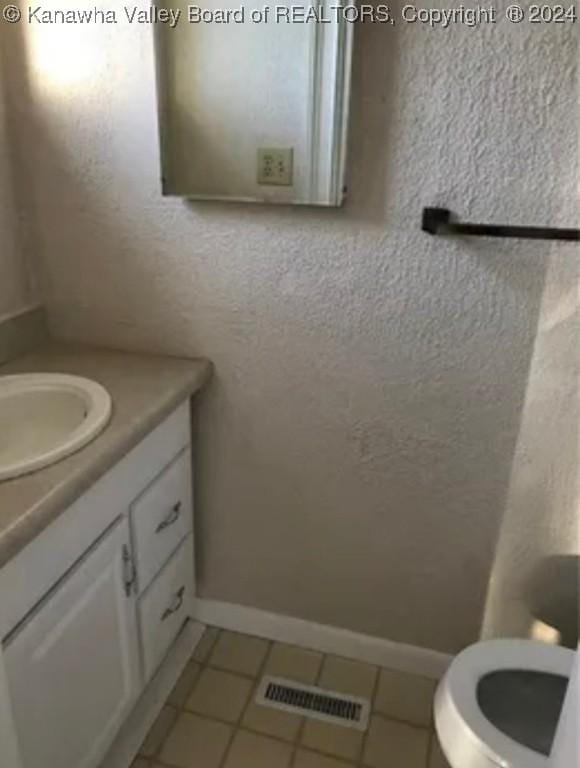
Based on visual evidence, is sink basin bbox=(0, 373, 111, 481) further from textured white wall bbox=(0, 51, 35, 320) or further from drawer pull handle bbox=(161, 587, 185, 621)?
drawer pull handle bbox=(161, 587, 185, 621)

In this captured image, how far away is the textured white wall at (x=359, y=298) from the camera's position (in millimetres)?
1161

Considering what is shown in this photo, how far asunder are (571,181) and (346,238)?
0.44 metres

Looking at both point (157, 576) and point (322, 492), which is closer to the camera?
point (157, 576)

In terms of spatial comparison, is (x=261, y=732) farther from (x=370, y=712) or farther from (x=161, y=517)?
(x=161, y=517)

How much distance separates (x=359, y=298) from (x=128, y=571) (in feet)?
2.48

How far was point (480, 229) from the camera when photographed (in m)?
1.17

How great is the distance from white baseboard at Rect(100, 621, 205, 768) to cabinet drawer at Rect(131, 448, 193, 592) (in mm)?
365

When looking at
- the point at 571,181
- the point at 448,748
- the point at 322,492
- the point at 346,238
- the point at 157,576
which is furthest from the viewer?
the point at 322,492

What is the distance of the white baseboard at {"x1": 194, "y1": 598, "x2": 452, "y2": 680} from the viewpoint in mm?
1626

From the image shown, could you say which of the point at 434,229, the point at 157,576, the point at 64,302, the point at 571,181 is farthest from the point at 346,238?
the point at 157,576

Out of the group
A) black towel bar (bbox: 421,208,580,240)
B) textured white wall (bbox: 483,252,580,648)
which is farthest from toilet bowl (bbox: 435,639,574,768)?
black towel bar (bbox: 421,208,580,240)

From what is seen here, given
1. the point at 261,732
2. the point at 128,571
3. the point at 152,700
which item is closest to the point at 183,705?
the point at 152,700

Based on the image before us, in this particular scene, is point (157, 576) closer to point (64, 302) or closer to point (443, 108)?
point (64, 302)

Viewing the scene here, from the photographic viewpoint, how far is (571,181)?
1.14 meters
